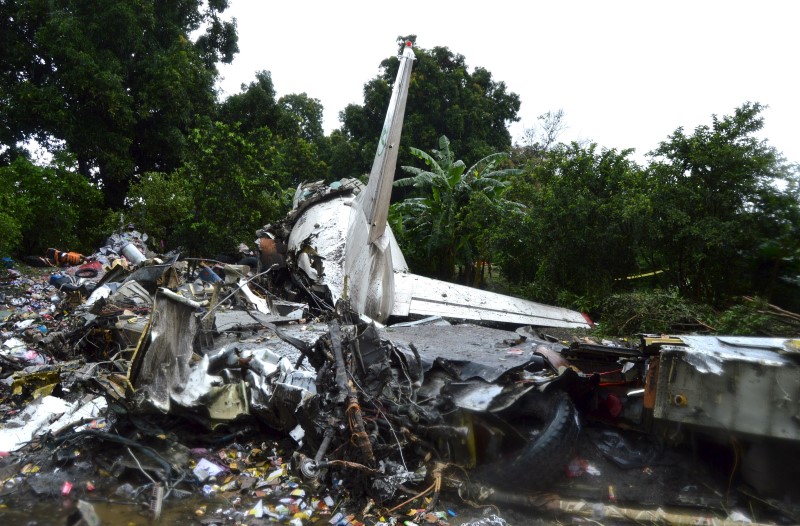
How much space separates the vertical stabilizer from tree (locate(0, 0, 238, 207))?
10303mm

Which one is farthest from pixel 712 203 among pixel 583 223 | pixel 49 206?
pixel 49 206

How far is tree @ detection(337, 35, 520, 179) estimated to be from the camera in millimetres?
24281

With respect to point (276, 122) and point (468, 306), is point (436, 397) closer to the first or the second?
point (468, 306)

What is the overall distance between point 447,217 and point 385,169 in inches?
352

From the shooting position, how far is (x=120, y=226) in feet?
55.6

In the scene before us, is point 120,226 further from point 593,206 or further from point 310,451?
point 310,451

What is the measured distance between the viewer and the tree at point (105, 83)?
17.7 m

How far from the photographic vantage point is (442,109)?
24734 millimetres

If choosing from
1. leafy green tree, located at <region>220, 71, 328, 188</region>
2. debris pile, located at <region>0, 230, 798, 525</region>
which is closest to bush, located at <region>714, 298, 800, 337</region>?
debris pile, located at <region>0, 230, 798, 525</region>

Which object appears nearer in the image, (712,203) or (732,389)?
(732,389)

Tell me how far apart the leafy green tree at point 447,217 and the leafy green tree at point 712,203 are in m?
5.24

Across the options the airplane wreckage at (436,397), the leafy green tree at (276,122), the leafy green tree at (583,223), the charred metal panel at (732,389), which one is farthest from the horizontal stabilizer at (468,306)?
the leafy green tree at (276,122)

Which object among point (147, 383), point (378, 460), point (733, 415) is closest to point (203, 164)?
point (147, 383)

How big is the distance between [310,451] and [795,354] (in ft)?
10.5
